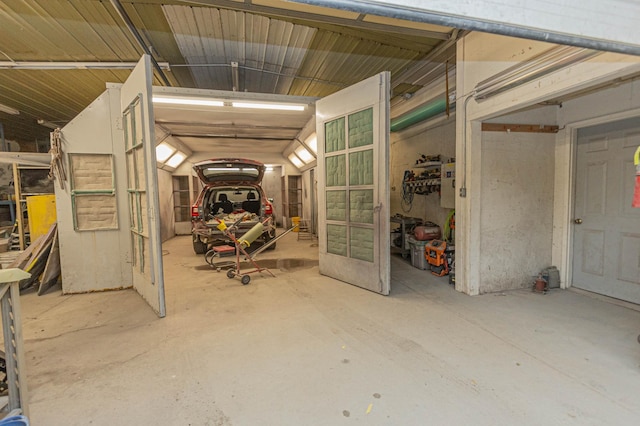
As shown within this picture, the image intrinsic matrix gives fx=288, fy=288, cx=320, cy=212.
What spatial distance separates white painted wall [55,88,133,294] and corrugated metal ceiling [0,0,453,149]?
770 mm

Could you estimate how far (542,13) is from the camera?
1128mm

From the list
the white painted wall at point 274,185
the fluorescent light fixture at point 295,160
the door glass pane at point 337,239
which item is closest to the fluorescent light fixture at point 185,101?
the door glass pane at point 337,239

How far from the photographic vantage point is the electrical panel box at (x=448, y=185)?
15.2 ft

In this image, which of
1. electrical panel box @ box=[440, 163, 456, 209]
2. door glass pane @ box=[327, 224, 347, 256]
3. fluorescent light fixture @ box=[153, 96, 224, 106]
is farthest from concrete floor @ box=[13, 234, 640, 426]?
fluorescent light fixture @ box=[153, 96, 224, 106]

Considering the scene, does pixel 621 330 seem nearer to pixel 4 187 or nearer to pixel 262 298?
pixel 262 298

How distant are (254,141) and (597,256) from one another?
7.38 m

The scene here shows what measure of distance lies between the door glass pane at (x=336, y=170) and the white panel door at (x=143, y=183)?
→ 91.4 inches

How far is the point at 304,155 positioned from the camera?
829cm

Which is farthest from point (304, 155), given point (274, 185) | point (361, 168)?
point (361, 168)

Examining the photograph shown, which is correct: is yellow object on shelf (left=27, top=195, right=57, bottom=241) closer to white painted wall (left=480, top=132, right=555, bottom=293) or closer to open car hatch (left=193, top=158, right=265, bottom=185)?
open car hatch (left=193, top=158, right=265, bottom=185)

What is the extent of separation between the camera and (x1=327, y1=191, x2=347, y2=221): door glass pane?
4.18 meters

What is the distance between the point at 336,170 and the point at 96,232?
3406mm

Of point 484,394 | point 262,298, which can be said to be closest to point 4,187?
point 262,298

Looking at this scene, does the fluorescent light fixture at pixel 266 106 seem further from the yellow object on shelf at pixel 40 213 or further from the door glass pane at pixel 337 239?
the yellow object on shelf at pixel 40 213
